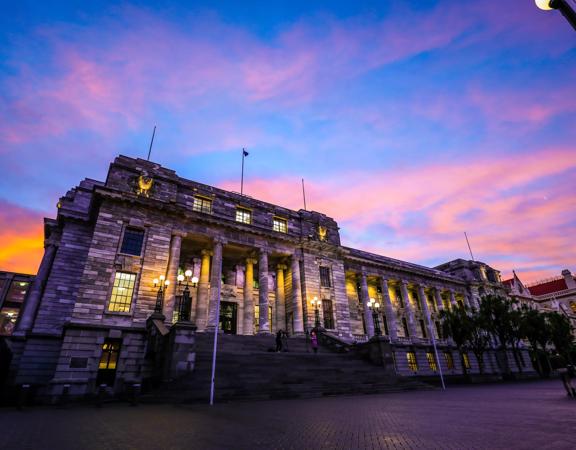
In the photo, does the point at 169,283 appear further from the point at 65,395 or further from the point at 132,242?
the point at 65,395

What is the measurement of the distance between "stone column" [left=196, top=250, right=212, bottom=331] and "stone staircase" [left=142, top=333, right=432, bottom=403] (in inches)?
227

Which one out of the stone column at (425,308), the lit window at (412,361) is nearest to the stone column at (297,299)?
the lit window at (412,361)

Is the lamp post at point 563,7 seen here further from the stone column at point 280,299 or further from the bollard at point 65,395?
the stone column at point 280,299

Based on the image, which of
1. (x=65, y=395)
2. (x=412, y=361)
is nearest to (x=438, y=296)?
(x=412, y=361)

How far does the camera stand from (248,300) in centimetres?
2858

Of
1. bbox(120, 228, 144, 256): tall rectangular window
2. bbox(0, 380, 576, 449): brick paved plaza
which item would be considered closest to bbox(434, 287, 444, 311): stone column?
bbox(0, 380, 576, 449): brick paved plaza

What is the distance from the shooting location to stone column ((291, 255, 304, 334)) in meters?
29.0

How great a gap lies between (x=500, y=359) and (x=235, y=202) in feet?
136

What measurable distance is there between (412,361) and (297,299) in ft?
50.4

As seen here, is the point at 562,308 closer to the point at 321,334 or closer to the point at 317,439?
the point at 321,334

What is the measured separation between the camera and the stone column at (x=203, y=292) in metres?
27.3

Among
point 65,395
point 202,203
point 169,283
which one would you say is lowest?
Result: point 65,395

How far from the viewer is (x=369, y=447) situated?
5.32m

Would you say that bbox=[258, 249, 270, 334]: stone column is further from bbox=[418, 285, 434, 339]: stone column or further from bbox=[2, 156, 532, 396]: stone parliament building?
bbox=[418, 285, 434, 339]: stone column
